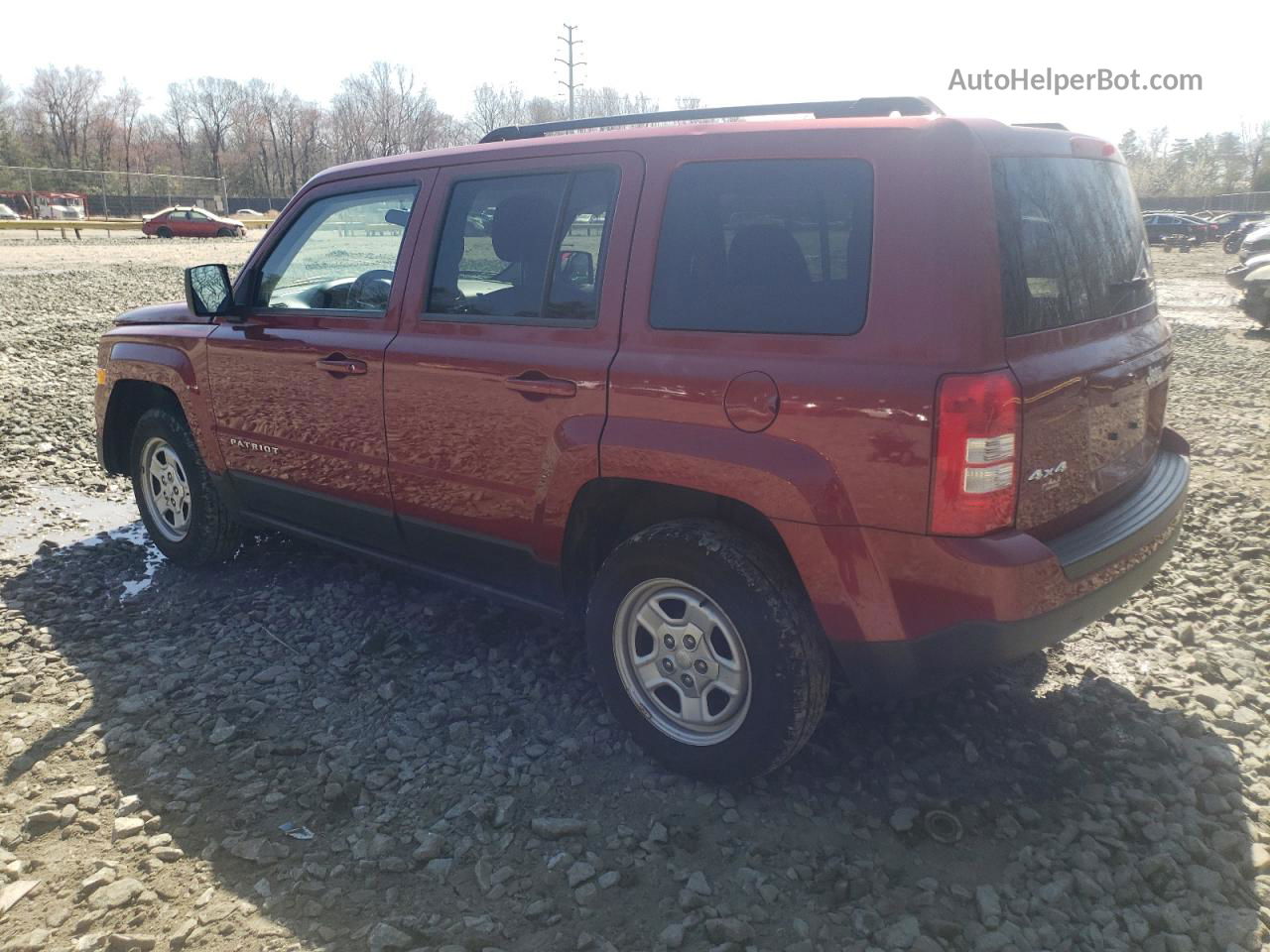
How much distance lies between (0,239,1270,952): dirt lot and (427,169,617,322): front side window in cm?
149

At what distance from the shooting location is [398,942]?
2.51m

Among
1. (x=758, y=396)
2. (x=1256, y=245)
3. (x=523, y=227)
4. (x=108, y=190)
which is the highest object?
(x=108, y=190)

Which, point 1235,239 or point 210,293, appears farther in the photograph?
point 1235,239

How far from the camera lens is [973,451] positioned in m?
2.51

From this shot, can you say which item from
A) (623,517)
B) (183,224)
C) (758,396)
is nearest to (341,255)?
(623,517)

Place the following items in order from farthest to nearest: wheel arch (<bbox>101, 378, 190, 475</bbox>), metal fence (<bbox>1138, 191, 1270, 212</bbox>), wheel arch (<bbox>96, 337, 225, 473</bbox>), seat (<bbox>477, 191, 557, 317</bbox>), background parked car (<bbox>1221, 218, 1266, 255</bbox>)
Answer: metal fence (<bbox>1138, 191, 1270, 212</bbox>) → background parked car (<bbox>1221, 218, 1266, 255</bbox>) → wheel arch (<bbox>101, 378, 190, 475</bbox>) → wheel arch (<bbox>96, 337, 225, 473</bbox>) → seat (<bbox>477, 191, 557, 317</bbox>)

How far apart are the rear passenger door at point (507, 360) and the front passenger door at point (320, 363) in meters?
0.16

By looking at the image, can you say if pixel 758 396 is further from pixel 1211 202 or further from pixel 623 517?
pixel 1211 202

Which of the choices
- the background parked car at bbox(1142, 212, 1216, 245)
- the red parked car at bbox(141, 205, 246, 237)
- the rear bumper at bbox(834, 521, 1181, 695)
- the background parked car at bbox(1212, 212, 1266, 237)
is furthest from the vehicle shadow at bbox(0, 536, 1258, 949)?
the background parked car at bbox(1212, 212, 1266, 237)

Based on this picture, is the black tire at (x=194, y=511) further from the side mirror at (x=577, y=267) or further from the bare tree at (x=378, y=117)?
the bare tree at (x=378, y=117)

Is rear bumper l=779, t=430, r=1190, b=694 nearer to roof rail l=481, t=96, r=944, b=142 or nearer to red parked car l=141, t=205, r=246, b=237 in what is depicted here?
roof rail l=481, t=96, r=944, b=142

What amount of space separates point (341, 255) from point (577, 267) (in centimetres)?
148

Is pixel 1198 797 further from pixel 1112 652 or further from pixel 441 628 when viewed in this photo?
pixel 441 628

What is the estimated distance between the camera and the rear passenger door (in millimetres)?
3201
